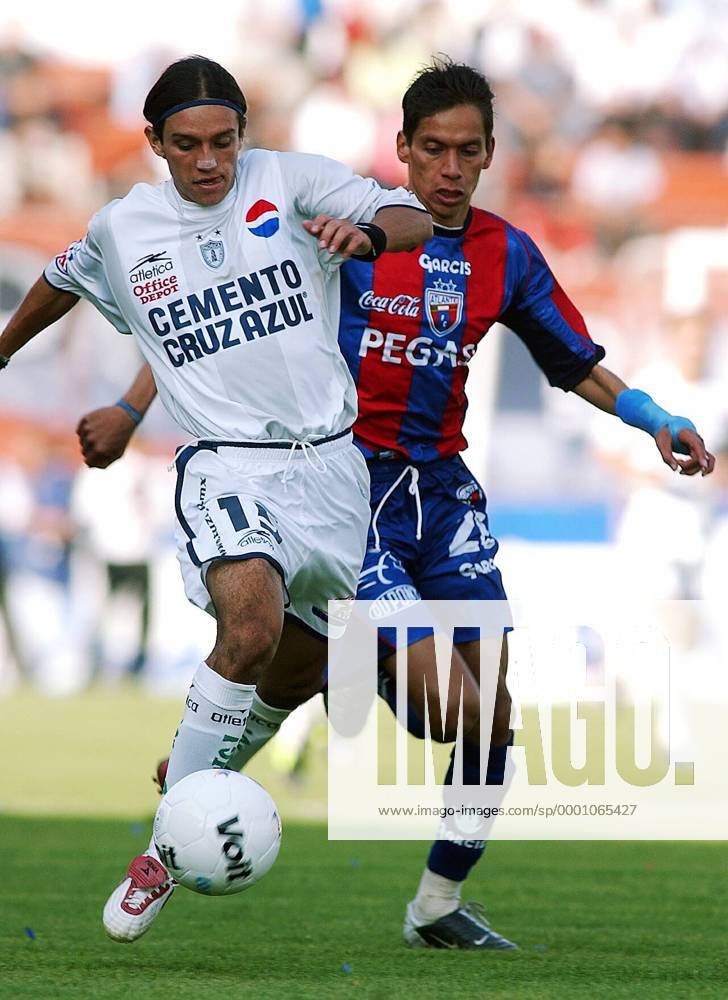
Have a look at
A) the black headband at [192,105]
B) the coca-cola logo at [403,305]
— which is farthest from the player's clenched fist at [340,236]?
the coca-cola logo at [403,305]

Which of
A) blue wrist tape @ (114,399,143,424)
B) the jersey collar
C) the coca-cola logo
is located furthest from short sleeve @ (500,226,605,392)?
blue wrist tape @ (114,399,143,424)

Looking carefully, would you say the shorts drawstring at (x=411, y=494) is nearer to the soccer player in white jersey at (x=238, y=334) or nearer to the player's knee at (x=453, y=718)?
the soccer player in white jersey at (x=238, y=334)

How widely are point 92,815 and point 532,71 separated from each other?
43.7 ft

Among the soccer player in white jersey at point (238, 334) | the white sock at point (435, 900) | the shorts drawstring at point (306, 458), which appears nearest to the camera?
the soccer player in white jersey at point (238, 334)

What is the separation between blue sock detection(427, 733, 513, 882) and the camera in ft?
18.3

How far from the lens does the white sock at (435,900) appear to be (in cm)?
550

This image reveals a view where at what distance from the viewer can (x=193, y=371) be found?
4992mm

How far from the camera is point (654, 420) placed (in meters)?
5.63

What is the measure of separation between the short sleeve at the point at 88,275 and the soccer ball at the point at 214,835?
1.48m

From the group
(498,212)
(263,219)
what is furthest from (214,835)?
(498,212)

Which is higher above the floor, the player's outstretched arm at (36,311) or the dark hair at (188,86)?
the dark hair at (188,86)

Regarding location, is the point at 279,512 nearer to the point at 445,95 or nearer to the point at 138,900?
the point at 138,900

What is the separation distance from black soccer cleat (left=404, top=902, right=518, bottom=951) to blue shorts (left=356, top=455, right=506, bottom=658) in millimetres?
886

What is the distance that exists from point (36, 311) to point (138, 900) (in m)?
1.88
